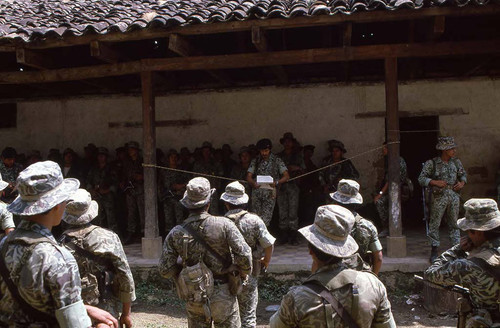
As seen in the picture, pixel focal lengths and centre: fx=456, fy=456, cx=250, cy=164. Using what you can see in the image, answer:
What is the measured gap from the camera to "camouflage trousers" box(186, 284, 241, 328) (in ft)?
13.6

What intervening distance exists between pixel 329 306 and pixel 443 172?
5323 mm

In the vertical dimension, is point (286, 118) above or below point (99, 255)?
above

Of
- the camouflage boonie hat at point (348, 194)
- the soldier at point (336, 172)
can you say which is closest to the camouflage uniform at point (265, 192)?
the soldier at point (336, 172)

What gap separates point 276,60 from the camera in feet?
23.5

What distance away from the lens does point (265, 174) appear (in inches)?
316

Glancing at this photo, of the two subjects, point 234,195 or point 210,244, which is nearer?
point 210,244

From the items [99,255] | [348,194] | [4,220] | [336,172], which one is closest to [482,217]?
[348,194]

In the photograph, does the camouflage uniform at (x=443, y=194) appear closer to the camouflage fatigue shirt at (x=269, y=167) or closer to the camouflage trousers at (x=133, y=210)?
the camouflage fatigue shirt at (x=269, y=167)

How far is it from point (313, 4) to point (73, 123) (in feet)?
22.4

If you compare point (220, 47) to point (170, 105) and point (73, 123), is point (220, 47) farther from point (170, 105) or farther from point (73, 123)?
point (73, 123)

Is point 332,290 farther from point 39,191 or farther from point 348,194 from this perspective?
point 348,194

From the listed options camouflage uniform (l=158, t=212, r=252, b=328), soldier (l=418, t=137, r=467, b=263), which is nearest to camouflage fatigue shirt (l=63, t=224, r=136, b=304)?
camouflage uniform (l=158, t=212, r=252, b=328)

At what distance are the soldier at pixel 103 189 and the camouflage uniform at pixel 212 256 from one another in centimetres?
551

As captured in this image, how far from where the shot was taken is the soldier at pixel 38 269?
2291mm
